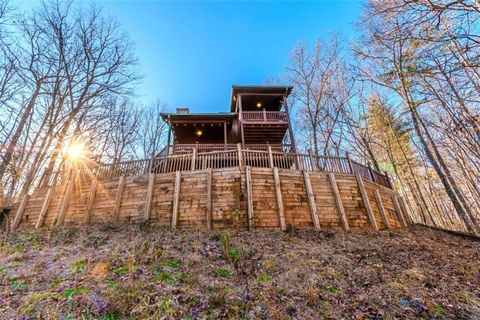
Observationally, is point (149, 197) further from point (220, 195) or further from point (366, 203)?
point (366, 203)

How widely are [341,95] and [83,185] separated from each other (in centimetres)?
1782

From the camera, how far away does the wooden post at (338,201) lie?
25.9 feet

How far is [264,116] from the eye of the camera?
13086mm

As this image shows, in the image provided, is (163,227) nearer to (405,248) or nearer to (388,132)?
(405,248)

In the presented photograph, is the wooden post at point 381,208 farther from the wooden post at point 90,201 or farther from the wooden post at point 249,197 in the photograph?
the wooden post at point 90,201

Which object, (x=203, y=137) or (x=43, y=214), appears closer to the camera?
(x=43, y=214)

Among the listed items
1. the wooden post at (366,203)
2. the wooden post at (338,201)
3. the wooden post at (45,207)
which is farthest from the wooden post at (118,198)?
the wooden post at (366,203)

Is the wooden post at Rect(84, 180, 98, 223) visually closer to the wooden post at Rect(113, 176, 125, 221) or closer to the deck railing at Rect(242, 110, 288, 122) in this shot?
the wooden post at Rect(113, 176, 125, 221)

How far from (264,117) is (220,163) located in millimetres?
5308

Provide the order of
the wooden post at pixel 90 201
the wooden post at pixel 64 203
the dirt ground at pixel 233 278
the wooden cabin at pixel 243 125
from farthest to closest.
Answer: the wooden cabin at pixel 243 125 → the wooden post at pixel 64 203 → the wooden post at pixel 90 201 → the dirt ground at pixel 233 278

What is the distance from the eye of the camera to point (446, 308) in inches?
122

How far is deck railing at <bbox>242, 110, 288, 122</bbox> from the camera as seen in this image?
13058 mm

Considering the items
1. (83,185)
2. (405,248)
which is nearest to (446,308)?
(405,248)

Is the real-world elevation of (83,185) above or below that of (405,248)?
above
